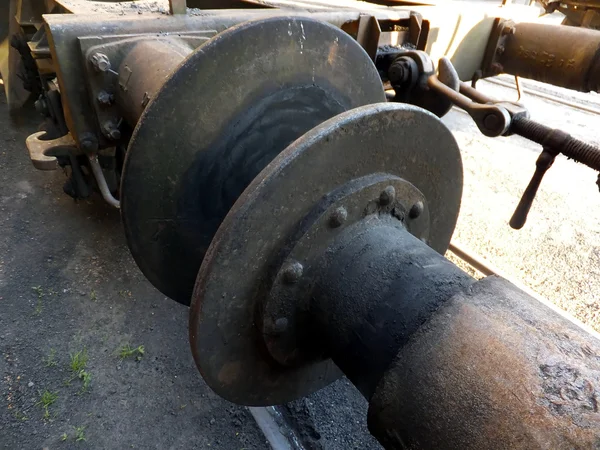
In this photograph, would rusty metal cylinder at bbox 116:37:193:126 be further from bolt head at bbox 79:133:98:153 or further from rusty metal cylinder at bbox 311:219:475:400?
rusty metal cylinder at bbox 311:219:475:400

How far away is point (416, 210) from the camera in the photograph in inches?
42.3

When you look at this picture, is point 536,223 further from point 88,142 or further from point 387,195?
point 88,142

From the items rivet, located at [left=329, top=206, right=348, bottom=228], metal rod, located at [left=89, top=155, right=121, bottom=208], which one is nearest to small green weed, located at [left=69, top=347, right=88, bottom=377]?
metal rod, located at [left=89, top=155, right=121, bottom=208]

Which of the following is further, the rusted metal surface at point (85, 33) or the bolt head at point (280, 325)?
the rusted metal surface at point (85, 33)

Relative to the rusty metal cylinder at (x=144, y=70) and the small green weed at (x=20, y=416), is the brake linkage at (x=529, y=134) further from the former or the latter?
the small green weed at (x=20, y=416)

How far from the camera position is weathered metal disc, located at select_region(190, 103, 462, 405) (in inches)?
32.9

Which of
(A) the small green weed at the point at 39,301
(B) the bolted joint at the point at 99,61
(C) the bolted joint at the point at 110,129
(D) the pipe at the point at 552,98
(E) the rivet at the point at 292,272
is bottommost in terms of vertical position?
(D) the pipe at the point at 552,98

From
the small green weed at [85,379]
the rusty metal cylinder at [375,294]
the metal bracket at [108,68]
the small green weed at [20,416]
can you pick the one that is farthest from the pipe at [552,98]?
the small green weed at [20,416]

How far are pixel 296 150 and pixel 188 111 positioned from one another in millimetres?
450

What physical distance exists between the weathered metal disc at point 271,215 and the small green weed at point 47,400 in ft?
3.46

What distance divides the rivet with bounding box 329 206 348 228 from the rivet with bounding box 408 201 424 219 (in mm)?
223

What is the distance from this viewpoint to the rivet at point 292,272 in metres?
0.90

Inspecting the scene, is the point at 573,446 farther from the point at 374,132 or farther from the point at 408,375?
the point at 374,132

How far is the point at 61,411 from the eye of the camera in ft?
5.59
